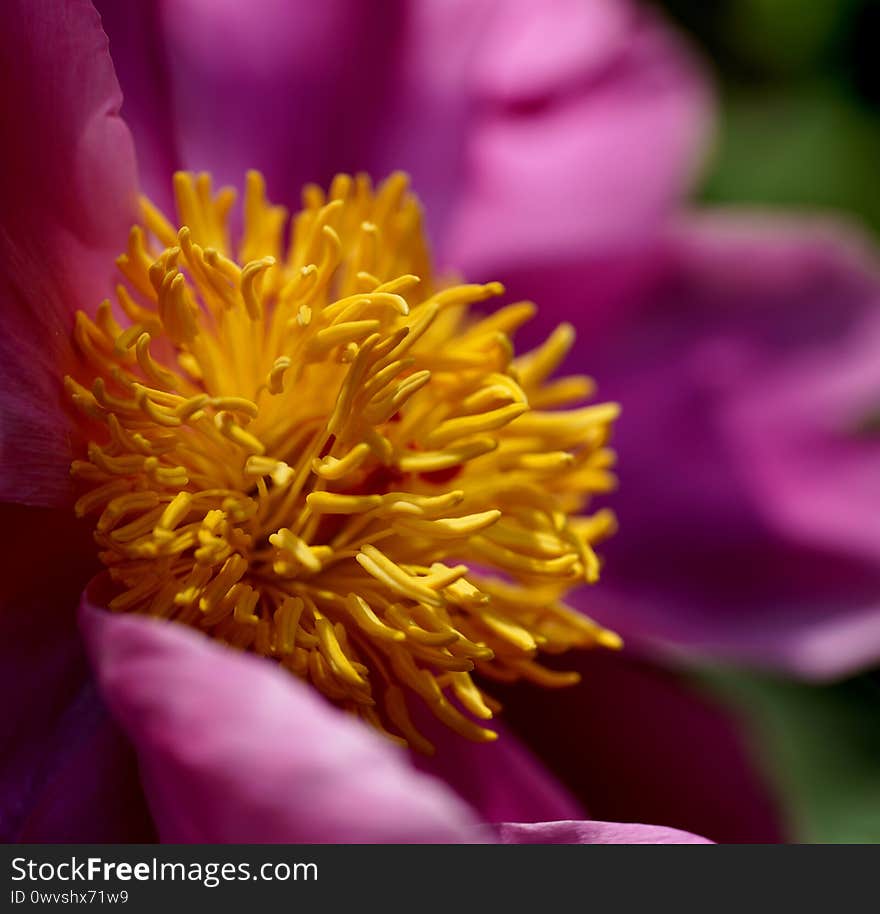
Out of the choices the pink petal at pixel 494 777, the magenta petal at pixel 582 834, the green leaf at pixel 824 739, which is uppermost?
the magenta petal at pixel 582 834

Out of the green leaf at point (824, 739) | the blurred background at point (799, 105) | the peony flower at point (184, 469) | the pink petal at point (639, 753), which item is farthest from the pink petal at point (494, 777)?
the blurred background at point (799, 105)

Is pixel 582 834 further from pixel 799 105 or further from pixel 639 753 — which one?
pixel 799 105

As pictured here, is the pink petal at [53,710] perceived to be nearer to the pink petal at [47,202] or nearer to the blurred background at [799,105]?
the pink petal at [47,202]

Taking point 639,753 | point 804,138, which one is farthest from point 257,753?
point 804,138

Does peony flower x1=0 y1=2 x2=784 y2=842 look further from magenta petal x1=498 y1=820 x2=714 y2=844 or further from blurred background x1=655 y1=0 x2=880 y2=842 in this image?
blurred background x1=655 y1=0 x2=880 y2=842

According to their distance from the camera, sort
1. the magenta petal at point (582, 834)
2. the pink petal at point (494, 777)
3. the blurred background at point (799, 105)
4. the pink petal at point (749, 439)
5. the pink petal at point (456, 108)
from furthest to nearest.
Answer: the blurred background at point (799, 105) < the pink petal at point (749, 439) < the pink petal at point (456, 108) < the pink petal at point (494, 777) < the magenta petal at point (582, 834)

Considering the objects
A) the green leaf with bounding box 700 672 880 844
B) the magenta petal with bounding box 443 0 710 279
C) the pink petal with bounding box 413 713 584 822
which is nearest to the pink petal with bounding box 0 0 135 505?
the pink petal with bounding box 413 713 584 822
